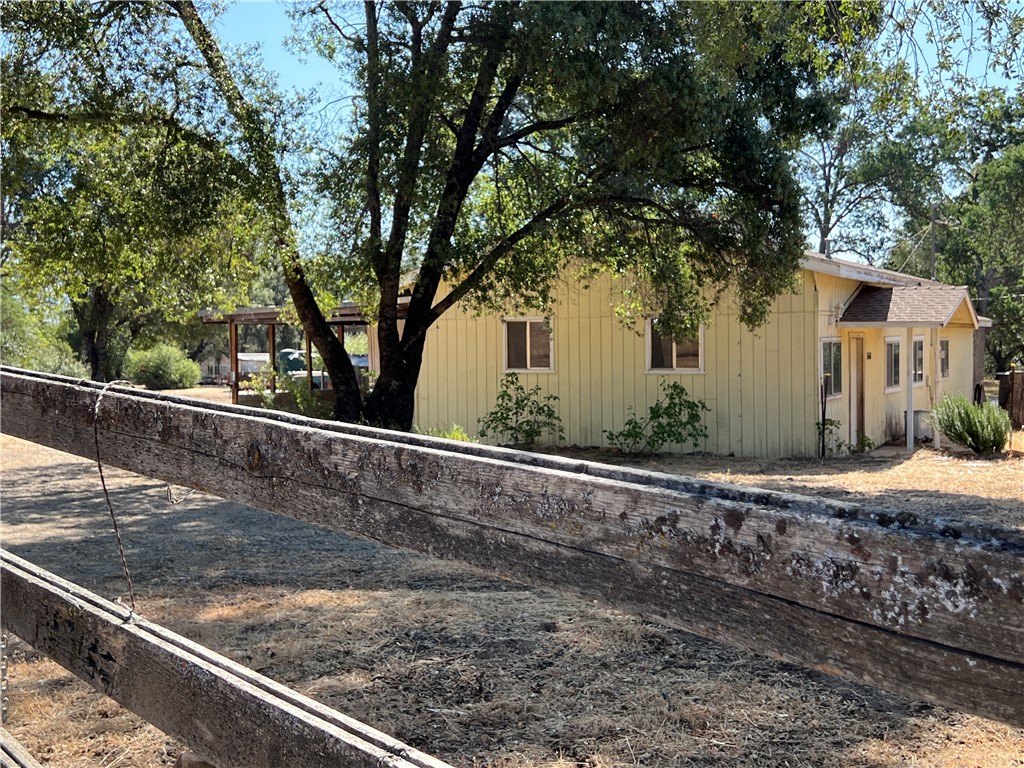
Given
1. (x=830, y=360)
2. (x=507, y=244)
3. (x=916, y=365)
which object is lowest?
(x=916, y=365)

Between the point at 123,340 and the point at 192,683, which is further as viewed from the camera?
the point at 123,340

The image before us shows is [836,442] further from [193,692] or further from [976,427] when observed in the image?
[193,692]

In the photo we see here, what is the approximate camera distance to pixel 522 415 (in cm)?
1836

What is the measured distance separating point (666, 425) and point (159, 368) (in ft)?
98.4

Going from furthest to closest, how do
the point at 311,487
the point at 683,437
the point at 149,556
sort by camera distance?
the point at 683,437, the point at 149,556, the point at 311,487

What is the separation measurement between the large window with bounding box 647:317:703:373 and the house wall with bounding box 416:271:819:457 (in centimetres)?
14

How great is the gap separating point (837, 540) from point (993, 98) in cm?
934

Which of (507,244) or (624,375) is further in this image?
(624,375)

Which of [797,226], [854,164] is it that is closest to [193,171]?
[797,226]

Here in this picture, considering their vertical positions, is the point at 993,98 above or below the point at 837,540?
above

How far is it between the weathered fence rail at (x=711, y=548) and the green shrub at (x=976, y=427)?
1658cm

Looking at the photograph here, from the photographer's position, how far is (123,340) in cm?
4234

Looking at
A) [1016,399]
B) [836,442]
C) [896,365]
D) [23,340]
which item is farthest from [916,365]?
[23,340]

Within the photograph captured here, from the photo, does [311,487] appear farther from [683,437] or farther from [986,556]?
[683,437]
